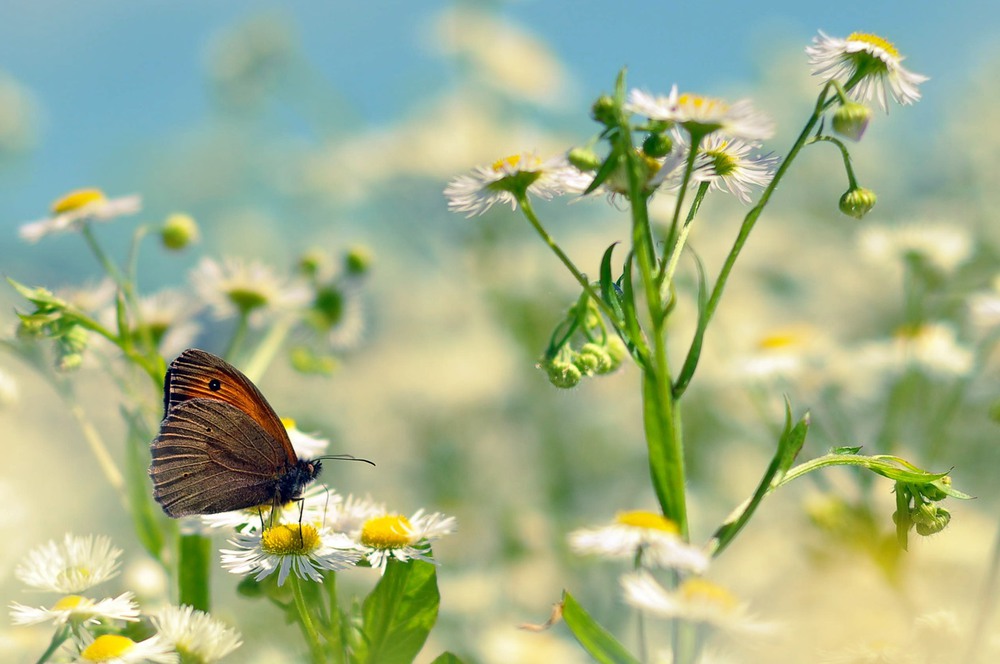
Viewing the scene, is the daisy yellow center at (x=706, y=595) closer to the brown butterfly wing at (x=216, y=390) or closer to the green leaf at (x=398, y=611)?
the green leaf at (x=398, y=611)

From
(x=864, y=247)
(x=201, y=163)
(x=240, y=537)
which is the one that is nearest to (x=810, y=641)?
(x=864, y=247)

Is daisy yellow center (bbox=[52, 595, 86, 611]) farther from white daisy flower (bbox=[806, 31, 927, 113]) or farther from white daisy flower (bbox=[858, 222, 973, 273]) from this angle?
white daisy flower (bbox=[858, 222, 973, 273])

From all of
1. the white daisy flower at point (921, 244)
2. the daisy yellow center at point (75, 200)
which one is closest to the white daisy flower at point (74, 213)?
the daisy yellow center at point (75, 200)

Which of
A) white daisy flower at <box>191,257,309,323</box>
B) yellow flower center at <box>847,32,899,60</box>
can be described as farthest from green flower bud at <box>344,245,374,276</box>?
yellow flower center at <box>847,32,899,60</box>

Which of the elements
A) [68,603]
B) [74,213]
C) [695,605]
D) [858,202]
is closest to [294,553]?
[68,603]

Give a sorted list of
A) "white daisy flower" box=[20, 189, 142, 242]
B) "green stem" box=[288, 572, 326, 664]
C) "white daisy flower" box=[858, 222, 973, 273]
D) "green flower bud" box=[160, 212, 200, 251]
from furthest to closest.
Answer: "white daisy flower" box=[858, 222, 973, 273], "green flower bud" box=[160, 212, 200, 251], "white daisy flower" box=[20, 189, 142, 242], "green stem" box=[288, 572, 326, 664]

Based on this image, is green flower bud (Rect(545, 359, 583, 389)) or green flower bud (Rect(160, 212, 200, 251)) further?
green flower bud (Rect(160, 212, 200, 251))
